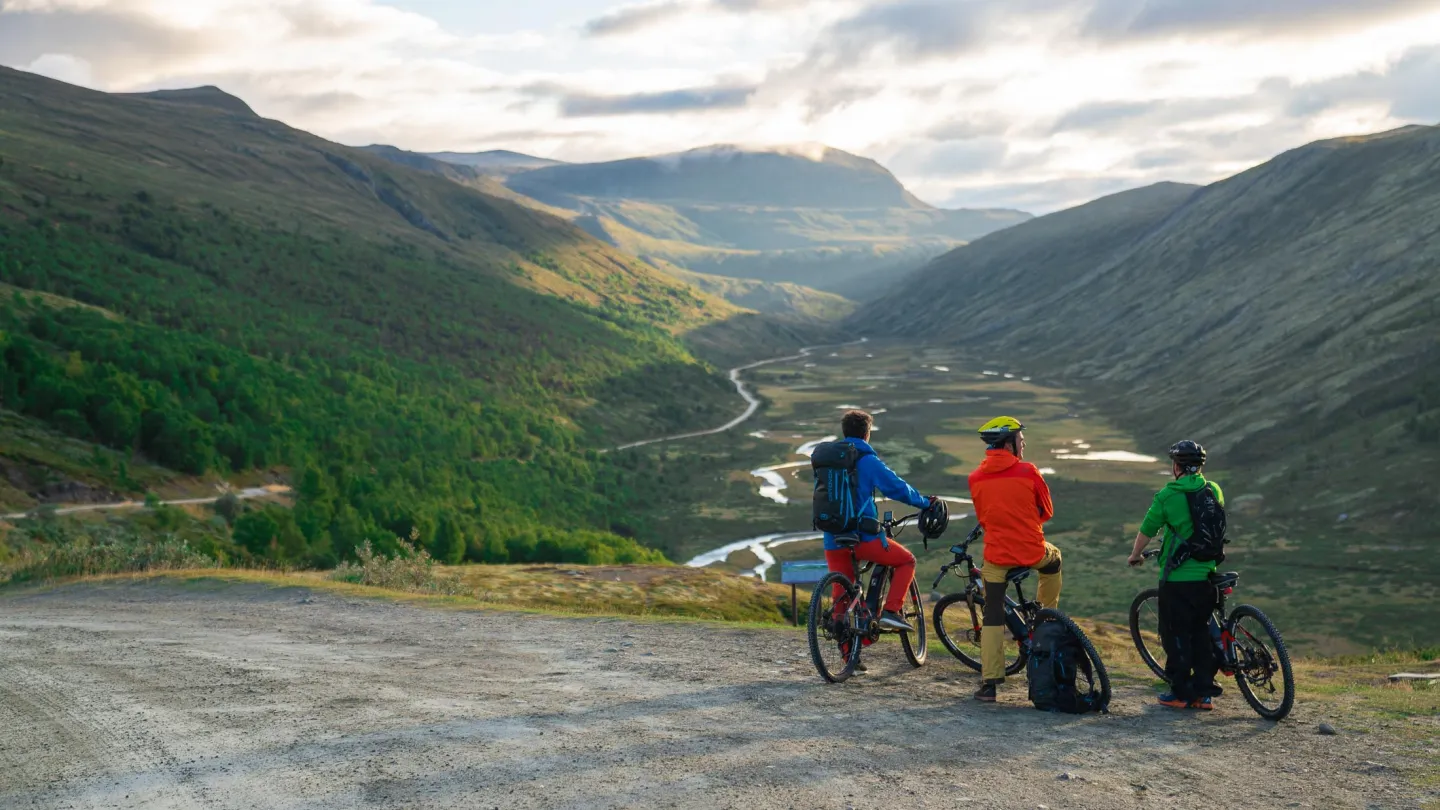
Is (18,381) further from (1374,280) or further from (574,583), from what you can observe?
(1374,280)

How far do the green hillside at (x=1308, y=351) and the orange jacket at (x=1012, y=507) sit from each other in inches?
1921

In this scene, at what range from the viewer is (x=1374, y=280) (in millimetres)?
118562

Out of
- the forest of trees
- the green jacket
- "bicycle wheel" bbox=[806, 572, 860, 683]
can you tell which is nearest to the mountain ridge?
the forest of trees

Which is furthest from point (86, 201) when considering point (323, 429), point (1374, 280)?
point (1374, 280)

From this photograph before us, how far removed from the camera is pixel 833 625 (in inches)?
497

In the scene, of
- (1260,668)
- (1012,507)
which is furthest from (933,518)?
(1260,668)

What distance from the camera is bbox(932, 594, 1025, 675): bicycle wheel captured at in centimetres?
1324

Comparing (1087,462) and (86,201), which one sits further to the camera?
(86,201)

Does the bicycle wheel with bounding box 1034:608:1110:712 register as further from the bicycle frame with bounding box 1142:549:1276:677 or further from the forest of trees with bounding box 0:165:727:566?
the forest of trees with bounding box 0:165:727:566

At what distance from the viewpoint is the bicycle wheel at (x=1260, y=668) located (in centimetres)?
1152

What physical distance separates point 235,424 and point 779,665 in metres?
49.1

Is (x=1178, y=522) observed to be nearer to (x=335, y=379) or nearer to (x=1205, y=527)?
(x=1205, y=527)

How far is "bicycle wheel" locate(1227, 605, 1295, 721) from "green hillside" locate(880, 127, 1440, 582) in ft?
154

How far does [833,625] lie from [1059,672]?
2.63 meters
